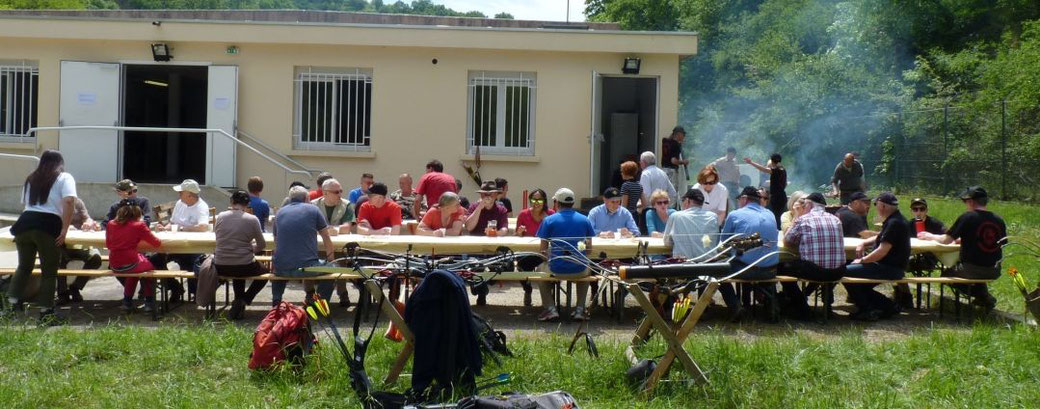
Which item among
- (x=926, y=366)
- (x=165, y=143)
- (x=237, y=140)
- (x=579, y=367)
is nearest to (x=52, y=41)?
(x=237, y=140)

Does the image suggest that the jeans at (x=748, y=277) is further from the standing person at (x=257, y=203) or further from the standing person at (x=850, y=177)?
the standing person at (x=850, y=177)

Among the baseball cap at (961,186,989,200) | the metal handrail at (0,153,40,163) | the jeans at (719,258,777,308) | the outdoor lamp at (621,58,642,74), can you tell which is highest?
the outdoor lamp at (621,58,642,74)

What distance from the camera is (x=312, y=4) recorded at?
74.5m

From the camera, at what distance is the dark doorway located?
A: 19.4 m

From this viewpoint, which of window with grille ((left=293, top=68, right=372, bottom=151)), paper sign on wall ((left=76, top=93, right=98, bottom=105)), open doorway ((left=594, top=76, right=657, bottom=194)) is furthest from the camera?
open doorway ((left=594, top=76, right=657, bottom=194))

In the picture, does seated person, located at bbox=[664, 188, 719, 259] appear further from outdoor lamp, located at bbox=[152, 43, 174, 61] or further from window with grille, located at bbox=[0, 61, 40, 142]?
window with grille, located at bbox=[0, 61, 40, 142]

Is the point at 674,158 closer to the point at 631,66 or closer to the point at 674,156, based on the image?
the point at 674,156

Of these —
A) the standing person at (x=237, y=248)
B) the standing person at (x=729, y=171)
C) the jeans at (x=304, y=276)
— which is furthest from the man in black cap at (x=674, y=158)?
the standing person at (x=237, y=248)

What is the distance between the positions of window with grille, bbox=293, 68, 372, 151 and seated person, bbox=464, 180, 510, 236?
507 centimetres

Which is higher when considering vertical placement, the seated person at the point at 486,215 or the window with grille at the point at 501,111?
the window with grille at the point at 501,111

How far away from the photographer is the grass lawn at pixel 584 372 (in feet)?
22.6

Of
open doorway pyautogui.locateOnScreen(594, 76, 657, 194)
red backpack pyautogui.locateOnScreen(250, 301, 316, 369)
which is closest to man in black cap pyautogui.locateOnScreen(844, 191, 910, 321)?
red backpack pyautogui.locateOnScreen(250, 301, 316, 369)

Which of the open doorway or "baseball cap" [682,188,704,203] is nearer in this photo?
"baseball cap" [682,188,704,203]

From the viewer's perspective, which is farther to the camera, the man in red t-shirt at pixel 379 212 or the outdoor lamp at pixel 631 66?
the outdoor lamp at pixel 631 66
